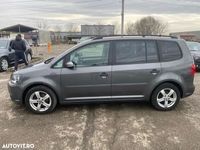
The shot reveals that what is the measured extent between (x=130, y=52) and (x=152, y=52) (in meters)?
0.51

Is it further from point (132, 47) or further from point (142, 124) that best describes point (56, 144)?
point (132, 47)

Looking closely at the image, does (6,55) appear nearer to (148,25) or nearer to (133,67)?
(133,67)

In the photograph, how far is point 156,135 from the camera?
4434 mm

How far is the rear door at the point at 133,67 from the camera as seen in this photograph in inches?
216

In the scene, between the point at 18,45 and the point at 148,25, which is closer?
the point at 18,45

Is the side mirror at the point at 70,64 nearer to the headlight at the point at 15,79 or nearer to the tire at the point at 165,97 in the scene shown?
the headlight at the point at 15,79

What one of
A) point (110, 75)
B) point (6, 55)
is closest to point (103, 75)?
point (110, 75)

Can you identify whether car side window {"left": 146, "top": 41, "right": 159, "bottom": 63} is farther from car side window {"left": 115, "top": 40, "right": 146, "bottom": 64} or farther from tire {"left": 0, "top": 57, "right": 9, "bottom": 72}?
tire {"left": 0, "top": 57, "right": 9, "bottom": 72}

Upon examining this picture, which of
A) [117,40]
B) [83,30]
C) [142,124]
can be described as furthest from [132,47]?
[83,30]

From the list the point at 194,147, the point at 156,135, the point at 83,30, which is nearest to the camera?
the point at 194,147

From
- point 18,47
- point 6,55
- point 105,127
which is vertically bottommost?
point 105,127

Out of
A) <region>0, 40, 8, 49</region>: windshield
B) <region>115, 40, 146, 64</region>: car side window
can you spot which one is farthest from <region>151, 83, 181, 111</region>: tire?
<region>0, 40, 8, 49</region>: windshield

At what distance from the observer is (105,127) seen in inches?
188

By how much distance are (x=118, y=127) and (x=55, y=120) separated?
134cm
